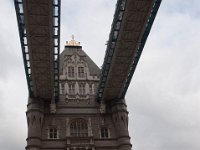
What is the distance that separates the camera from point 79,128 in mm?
50906

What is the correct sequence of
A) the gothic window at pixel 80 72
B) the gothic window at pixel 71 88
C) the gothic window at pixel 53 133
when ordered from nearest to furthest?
the gothic window at pixel 53 133 → the gothic window at pixel 71 88 → the gothic window at pixel 80 72

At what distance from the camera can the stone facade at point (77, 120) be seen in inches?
1895

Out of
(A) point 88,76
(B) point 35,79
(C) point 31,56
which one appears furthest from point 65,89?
(C) point 31,56

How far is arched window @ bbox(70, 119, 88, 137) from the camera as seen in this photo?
5016cm

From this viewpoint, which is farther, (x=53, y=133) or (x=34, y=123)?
(x=53, y=133)

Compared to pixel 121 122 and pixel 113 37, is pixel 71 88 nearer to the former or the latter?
pixel 121 122

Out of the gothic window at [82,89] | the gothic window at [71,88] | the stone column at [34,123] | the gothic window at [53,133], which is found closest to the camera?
the stone column at [34,123]

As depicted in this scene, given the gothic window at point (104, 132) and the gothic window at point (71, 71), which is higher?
the gothic window at point (71, 71)

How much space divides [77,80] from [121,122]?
11216mm

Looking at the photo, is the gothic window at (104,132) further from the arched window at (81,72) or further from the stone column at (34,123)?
the arched window at (81,72)

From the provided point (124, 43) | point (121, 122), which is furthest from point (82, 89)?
point (124, 43)

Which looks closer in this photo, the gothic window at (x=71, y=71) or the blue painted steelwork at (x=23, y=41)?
the blue painted steelwork at (x=23, y=41)

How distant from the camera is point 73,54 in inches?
2400

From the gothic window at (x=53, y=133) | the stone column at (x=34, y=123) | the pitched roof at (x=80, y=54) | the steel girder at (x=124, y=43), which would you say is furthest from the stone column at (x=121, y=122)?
the stone column at (x=34, y=123)
